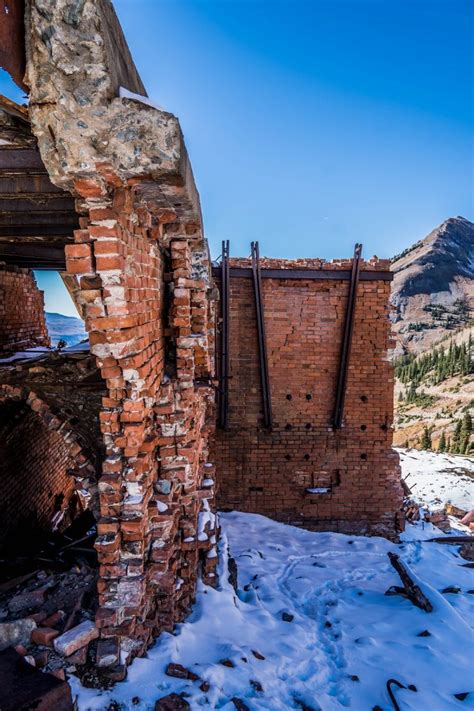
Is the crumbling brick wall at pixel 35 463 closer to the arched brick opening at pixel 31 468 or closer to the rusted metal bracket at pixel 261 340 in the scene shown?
the arched brick opening at pixel 31 468

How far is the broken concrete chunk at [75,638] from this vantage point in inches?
99.3

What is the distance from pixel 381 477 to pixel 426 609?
3001 mm

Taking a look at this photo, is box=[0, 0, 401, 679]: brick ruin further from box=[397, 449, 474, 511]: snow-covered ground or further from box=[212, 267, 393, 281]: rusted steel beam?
box=[397, 449, 474, 511]: snow-covered ground

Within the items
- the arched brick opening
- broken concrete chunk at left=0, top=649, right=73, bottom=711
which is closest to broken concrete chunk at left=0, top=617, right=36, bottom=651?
broken concrete chunk at left=0, top=649, right=73, bottom=711

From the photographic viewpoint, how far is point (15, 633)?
262cm

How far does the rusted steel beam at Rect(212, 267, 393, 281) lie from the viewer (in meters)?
6.41

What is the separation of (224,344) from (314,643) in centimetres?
425

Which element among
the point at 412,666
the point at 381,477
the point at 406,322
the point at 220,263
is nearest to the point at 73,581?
the point at 412,666

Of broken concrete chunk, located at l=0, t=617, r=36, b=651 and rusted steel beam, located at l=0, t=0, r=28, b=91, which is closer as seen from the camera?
rusted steel beam, located at l=0, t=0, r=28, b=91

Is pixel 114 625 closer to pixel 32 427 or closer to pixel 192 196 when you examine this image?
pixel 192 196

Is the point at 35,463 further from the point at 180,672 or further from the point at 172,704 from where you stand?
the point at 172,704

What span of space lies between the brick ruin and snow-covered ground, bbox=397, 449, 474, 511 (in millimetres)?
5897

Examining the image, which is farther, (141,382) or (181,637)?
(181,637)

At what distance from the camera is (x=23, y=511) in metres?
6.61
